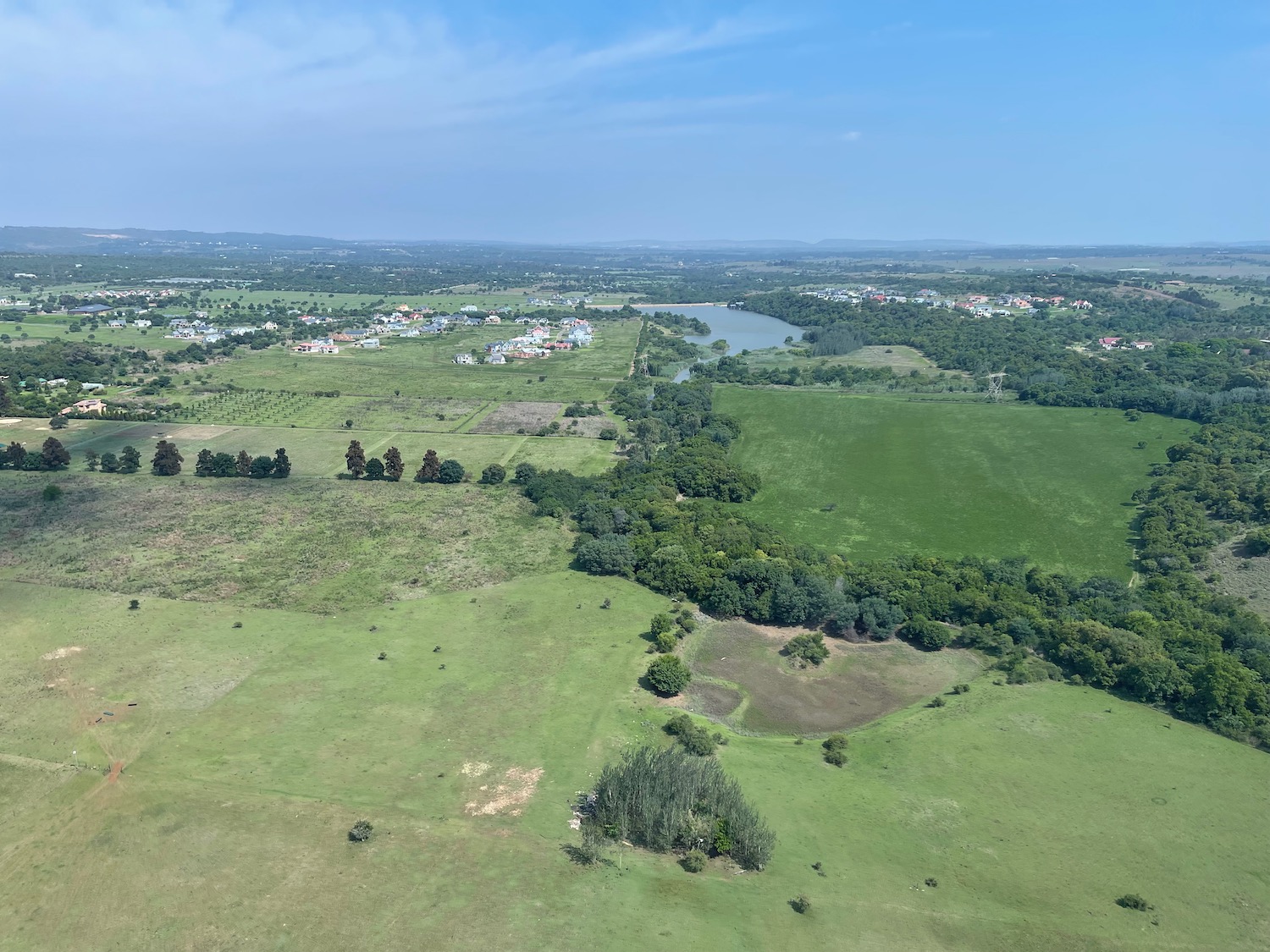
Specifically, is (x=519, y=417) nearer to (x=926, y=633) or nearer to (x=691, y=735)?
(x=926, y=633)

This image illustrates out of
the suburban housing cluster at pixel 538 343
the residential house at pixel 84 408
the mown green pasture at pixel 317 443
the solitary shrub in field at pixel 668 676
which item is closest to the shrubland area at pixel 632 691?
the solitary shrub in field at pixel 668 676

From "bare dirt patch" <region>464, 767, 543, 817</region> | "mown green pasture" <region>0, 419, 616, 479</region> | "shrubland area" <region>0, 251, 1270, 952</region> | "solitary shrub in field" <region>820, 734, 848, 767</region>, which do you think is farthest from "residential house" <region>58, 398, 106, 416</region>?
"solitary shrub in field" <region>820, 734, 848, 767</region>

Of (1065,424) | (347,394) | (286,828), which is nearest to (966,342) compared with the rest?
(1065,424)

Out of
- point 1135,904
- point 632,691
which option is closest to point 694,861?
point 632,691

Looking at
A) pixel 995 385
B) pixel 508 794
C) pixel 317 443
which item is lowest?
pixel 508 794

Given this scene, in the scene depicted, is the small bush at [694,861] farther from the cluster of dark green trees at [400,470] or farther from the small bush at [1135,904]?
the cluster of dark green trees at [400,470]

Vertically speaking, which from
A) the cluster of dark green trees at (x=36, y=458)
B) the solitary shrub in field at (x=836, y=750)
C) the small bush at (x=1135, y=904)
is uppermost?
the cluster of dark green trees at (x=36, y=458)

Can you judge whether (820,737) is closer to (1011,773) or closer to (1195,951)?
(1011,773)
